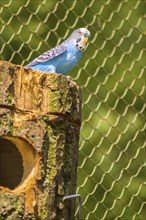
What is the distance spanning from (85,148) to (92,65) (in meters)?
0.26

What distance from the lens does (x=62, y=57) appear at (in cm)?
242

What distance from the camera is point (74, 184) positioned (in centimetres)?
203

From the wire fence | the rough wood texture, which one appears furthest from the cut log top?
the wire fence

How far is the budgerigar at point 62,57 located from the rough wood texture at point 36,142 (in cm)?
36

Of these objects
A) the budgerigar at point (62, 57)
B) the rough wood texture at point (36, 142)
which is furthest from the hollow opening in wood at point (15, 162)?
the budgerigar at point (62, 57)

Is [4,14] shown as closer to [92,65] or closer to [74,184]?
[92,65]

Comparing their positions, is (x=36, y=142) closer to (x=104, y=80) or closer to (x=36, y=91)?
(x=36, y=91)

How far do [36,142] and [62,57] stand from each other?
1.71ft

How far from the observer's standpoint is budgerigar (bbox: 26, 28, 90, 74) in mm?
2363

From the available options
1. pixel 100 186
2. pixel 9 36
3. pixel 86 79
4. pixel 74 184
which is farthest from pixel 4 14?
pixel 74 184

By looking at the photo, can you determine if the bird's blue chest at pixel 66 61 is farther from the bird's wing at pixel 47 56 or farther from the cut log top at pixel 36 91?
the cut log top at pixel 36 91

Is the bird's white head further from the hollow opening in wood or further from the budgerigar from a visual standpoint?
the hollow opening in wood

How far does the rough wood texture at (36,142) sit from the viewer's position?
1903 mm

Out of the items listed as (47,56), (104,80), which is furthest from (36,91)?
(104,80)
